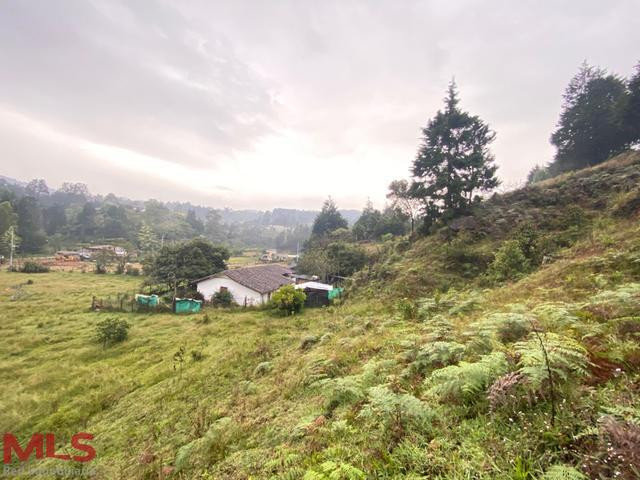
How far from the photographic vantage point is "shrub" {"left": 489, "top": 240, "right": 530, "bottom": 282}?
516 inches

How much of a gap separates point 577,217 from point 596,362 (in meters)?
18.6

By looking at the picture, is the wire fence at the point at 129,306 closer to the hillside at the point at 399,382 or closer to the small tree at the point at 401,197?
the hillside at the point at 399,382

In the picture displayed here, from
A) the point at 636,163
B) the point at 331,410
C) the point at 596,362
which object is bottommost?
the point at 331,410

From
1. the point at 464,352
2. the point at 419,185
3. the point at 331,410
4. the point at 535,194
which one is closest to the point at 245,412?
the point at 331,410

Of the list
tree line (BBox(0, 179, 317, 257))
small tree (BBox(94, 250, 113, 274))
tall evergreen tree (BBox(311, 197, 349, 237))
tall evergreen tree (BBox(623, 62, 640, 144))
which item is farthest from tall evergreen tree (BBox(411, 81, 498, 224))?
tree line (BBox(0, 179, 317, 257))

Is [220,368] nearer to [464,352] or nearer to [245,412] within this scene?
[245,412]

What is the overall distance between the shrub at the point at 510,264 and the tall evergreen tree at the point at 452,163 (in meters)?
9.62

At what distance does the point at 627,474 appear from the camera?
6.54 feet

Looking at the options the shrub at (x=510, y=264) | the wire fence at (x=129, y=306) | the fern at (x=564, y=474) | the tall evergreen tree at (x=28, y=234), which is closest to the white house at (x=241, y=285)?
the wire fence at (x=129, y=306)

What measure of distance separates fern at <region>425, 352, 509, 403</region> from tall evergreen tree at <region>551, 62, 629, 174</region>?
3348cm

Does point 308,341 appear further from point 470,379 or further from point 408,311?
point 470,379

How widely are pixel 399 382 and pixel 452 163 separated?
75.4 feet

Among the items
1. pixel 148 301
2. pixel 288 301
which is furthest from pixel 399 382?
pixel 148 301

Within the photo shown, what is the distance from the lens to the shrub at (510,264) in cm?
1310
